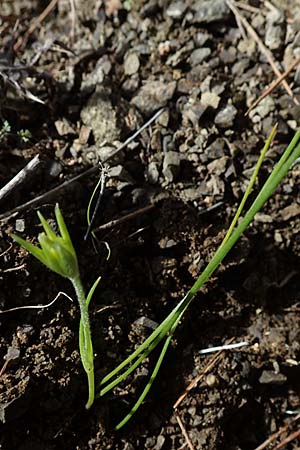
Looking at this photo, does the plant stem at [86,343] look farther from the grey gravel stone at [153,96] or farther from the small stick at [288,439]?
the grey gravel stone at [153,96]

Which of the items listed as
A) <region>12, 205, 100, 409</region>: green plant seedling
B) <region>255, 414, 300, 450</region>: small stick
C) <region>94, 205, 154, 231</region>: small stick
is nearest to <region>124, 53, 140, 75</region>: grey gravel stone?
<region>94, 205, 154, 231</region>: small stick

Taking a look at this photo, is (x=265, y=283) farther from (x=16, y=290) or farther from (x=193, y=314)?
(x=16, y=290)

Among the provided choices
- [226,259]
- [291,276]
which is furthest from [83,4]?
A: [291,276]

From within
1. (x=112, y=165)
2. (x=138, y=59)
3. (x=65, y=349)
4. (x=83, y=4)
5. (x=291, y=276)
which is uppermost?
(x=83, y=4)

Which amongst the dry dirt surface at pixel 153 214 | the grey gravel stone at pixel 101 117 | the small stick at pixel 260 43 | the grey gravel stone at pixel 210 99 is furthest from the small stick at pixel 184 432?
the small stick at pixel 260 43

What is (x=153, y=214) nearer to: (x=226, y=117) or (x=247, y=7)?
(x=226, y=117)

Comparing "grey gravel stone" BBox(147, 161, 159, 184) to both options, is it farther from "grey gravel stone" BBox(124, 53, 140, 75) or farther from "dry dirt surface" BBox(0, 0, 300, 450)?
"grey gravel stone" BBox(124, 53, 140, 75)

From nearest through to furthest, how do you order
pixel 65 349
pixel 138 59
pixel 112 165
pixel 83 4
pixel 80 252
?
1. pixel 65 349
2. pixel 80 252
3. pixel 112 165
4. pixel 138 59
5. pixel 83 4
